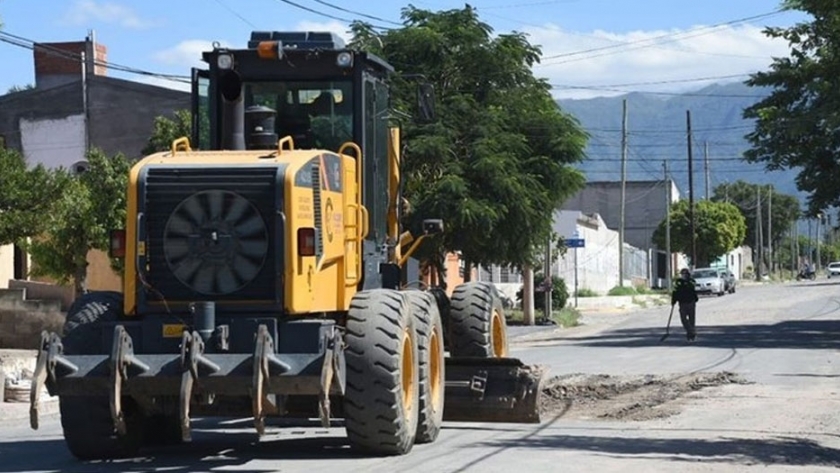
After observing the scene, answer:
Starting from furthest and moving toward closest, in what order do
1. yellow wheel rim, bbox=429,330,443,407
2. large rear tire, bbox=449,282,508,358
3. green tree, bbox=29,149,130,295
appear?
green tree, bbox=29,149,130,295 → large rear tire, bbox=449,282,508,358 → yellow wheel rim, bbox=429,330,443,407

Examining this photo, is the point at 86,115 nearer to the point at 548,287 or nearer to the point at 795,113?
the point at 548,287

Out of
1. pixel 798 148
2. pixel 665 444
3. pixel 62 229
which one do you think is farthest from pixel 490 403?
pixel 798 148

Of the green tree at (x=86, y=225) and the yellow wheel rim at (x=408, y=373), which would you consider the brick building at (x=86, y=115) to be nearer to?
the green tree at (x=86, y=225)

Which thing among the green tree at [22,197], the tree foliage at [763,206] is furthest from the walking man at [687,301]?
the tree foliage at [763,206]

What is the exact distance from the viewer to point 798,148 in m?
36.7

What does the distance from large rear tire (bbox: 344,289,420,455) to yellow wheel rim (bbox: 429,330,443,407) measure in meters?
1.35

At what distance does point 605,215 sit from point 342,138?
348 ft

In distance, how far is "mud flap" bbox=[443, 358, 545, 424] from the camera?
15141 millimetres

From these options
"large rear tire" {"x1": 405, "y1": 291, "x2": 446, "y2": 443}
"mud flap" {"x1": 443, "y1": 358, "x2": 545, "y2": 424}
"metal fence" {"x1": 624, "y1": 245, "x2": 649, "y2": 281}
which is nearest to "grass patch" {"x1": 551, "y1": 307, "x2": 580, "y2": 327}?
"mud flap" {"x1": 443, "y1": 358, "x2": 545, "y2": 424}

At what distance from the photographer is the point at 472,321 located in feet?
56.0

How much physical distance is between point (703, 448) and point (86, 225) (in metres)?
16.8

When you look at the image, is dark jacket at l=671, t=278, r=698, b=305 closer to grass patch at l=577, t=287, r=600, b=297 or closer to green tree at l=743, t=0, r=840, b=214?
green tree at l=743, t=0, r=840, b=214

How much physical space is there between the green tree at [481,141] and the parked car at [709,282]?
46.1 m

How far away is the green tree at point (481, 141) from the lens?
31.0 m
